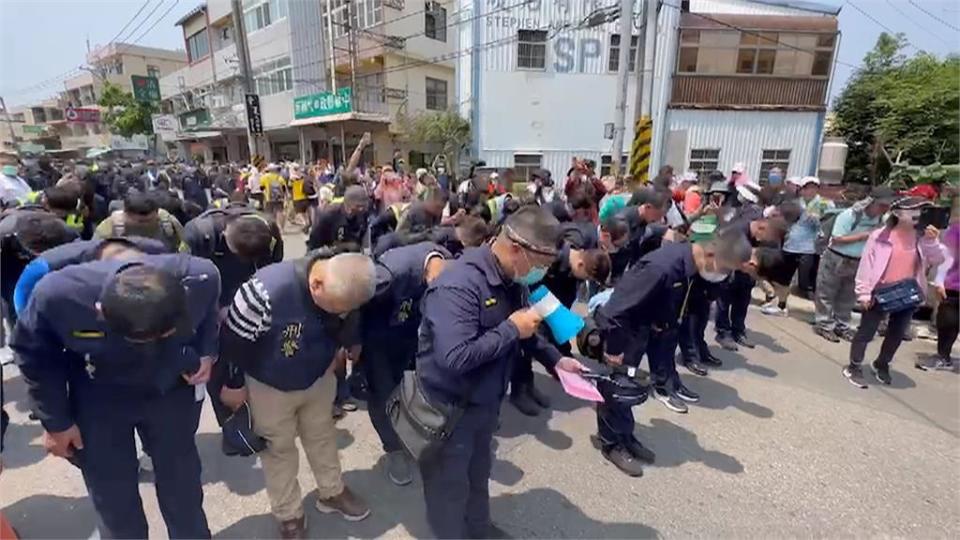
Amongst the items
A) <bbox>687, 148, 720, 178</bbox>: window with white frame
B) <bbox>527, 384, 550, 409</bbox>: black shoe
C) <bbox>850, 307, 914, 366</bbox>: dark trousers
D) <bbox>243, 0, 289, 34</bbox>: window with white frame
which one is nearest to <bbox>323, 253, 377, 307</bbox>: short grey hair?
<bbox>527, 384, 550, 409</bbox>: black shoe

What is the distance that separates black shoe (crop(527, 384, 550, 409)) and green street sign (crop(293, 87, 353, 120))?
17.6m

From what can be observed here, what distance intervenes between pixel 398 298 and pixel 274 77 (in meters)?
25.8

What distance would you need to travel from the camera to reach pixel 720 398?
3.95m

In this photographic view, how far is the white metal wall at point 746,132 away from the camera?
15.4 metres

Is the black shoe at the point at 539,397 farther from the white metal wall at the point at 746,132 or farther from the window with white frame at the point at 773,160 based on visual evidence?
the window with white frame at the point at 773,160

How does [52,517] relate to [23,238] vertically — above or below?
below

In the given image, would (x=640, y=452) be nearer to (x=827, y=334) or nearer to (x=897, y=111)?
(x=827, y=334)

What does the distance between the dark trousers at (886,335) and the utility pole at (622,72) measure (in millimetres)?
5405

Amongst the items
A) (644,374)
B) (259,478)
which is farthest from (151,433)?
(644,374)

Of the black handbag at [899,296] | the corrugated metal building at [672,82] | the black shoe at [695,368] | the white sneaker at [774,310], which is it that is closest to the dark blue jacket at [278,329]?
the black shoe at [695,368]

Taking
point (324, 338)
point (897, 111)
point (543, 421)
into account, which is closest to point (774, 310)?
point (543, 421)

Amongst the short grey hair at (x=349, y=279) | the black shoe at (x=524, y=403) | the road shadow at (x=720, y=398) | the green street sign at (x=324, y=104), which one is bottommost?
the road shadow at (x=720, y=398)

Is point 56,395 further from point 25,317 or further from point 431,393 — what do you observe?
point 431,393

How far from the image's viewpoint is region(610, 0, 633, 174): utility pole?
8.71 metres
